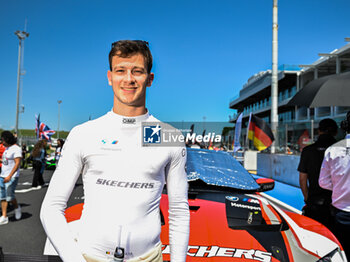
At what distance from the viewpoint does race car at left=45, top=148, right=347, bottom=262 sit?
1830 mm

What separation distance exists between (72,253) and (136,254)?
27 centimetres

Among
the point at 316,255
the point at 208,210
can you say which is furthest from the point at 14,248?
the point at 316,255

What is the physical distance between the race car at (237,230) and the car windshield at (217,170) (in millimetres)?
14

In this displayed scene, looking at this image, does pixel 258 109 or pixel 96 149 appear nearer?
pixel 96 149

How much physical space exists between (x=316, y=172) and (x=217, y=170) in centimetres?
137

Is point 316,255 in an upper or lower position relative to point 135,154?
lower

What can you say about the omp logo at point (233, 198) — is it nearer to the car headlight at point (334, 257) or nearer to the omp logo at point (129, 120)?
the car headlight at point (334, 257)

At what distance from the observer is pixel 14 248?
4.04 metres

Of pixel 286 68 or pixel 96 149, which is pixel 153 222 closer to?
pixel 96 149

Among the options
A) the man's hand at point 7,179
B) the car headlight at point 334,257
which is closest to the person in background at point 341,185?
the car headlight at point 334,257

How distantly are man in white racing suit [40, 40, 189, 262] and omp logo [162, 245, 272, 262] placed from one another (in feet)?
1.74

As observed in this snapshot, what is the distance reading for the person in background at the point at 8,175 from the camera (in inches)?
215

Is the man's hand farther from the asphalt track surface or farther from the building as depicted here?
the building

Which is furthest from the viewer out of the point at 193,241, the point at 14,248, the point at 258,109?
the point at 258,109
